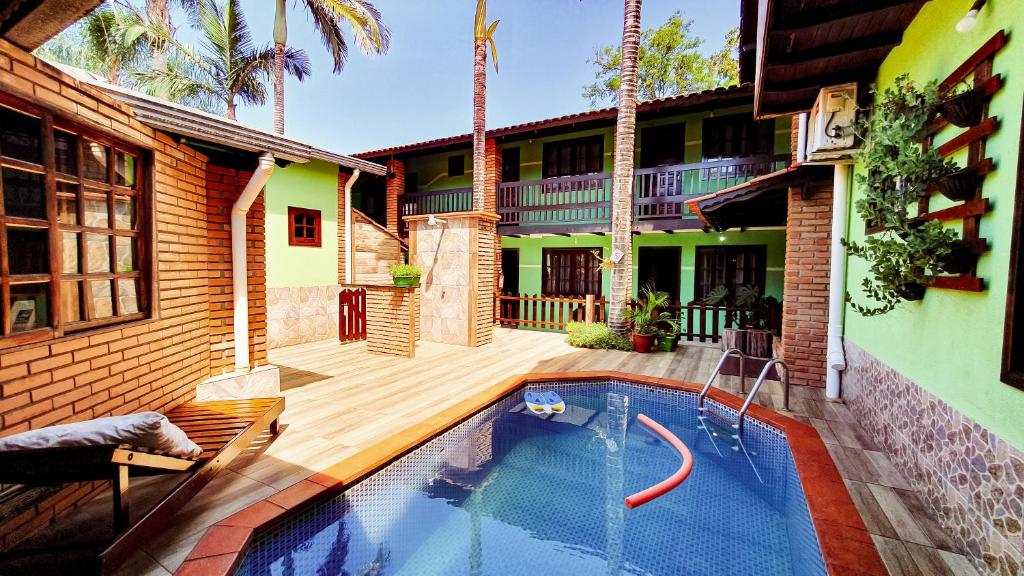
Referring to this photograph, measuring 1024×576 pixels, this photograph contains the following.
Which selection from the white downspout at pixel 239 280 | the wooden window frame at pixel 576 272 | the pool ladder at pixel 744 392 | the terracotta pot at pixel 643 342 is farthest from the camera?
the wooden window frame at pixel 576 272

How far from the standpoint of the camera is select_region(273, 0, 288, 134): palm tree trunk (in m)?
12.5

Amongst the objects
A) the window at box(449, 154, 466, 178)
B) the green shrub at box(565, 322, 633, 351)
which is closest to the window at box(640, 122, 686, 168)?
the green shrub at box(565, 322, 633, 351)

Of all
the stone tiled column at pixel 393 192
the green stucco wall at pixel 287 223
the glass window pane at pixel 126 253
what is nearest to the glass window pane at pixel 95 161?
the glass window pane at pixel 126 253

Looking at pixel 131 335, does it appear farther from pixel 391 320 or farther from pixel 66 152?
pixel 391 320

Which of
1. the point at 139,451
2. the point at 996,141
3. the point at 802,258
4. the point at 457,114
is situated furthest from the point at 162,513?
the point at 457,114

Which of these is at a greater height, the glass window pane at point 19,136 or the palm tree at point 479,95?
the palm tree at point 479,95

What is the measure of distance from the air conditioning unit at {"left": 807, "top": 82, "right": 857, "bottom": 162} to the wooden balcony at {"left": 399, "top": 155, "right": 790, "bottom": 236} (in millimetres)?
4549

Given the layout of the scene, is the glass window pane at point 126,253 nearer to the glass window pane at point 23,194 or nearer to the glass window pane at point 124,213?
the glass window pane at point 124,213

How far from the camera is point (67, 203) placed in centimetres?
277

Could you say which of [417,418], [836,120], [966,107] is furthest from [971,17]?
[417,418]

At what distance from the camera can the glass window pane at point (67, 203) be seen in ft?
8.88

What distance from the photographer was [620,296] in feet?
28.9

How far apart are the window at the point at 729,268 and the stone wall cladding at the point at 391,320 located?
8.45 metres

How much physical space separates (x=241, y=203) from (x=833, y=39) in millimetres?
6553
